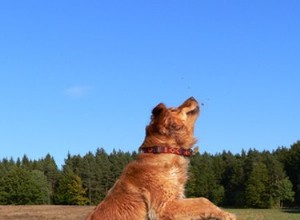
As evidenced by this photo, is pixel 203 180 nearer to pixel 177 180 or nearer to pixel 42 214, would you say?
pixel 42 214

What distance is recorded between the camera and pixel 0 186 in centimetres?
11212

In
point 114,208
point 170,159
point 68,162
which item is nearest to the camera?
point 114,208

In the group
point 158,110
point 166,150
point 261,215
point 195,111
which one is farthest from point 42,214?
point 166,150

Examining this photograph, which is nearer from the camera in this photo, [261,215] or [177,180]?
[177,180]

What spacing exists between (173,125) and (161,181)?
98 cm

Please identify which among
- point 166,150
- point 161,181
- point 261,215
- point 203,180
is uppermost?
point 203,180

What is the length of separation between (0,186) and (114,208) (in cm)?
11060

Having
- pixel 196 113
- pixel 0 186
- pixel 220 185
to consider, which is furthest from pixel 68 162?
pixel 196 113

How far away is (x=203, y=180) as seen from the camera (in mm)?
111250

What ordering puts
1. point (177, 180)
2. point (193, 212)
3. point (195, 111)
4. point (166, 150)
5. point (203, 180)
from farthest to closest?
1. point (203, 180)
2. point (195, 111)
3. point (166, 150)
4. point (177, 180)
5. point (193, 212)

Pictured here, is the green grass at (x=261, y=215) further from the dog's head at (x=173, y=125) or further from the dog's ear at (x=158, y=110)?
the dog's ear at (x=158, y=110)

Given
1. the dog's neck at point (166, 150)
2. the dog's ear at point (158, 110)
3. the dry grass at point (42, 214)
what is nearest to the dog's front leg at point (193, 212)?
the dog's neck at point (166, 150)

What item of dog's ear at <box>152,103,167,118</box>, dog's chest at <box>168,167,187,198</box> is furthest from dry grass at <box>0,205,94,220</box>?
dog's chest at <box>168,167,187,198</box>

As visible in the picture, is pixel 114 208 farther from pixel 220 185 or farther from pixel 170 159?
pixel 220 185
